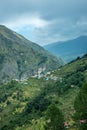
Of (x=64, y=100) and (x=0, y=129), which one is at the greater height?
(x=64, y=100)

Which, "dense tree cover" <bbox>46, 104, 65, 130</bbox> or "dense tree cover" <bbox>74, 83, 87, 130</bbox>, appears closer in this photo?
"dense tree cover" <bbox>74, 83, 87, 130</bbox>

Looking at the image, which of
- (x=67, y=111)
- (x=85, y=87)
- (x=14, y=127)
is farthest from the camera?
(x=14, y=127)

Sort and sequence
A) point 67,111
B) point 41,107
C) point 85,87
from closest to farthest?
point 85,87 → point 67,111 → point 41,107

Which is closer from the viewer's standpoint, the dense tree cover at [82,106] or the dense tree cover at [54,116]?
the dense tree cover at [82,106]

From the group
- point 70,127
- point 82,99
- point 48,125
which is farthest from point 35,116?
point 82,99

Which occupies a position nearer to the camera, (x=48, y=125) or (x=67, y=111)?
(x=48, y=125)

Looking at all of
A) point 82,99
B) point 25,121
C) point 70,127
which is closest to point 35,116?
point 25,121

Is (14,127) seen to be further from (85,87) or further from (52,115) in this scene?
(85,87)

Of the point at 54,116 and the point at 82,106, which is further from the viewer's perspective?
the point at 54,116

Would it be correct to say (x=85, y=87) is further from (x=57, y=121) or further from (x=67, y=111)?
(x=67, y=111)

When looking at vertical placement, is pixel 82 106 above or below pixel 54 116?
above
